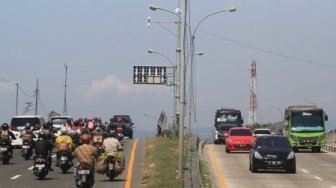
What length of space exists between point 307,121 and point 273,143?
57.2 feet

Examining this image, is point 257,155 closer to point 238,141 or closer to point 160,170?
point 160,170

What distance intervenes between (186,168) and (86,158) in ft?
27.4

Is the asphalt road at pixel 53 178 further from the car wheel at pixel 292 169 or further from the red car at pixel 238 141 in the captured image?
the red car at pixel 238 141

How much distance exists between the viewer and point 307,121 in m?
49.0

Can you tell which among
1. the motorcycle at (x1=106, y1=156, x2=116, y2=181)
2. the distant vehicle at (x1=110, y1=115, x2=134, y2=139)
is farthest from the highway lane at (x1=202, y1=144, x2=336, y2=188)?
the distant vehicle at (x1=110, y1=115, x2=134, y2=139)

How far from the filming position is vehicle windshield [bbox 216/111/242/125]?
65.6m

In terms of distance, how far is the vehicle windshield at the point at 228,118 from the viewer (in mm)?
65562

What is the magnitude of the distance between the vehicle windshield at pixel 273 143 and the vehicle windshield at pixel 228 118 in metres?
32.9

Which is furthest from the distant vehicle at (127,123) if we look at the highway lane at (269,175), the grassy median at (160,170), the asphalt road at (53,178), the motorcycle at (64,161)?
the motorcycle at (64,161)

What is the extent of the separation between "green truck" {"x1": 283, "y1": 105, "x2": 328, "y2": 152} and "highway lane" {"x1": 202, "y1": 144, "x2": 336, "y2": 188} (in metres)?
9.06

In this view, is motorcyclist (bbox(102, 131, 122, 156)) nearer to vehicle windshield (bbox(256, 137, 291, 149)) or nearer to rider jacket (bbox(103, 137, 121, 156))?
rider jacket (bbox(103, 137, 121, 156))

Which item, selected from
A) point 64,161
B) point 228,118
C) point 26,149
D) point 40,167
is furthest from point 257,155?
point 228,118

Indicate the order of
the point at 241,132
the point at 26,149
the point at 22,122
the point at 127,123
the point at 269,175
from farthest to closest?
1. the point at 127,123
2. the point at 241,132
3. the point at 22,122
4. the point at 26,149
5. the point at 269,175

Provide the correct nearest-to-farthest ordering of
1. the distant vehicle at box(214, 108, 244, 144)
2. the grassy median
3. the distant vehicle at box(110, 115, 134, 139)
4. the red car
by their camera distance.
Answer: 1. the grassy median
2. the red car
3. the distant vehicle at box(110, 115, 134, 139)
4. the distant vehicle at box(214, 108, 244, 144)
